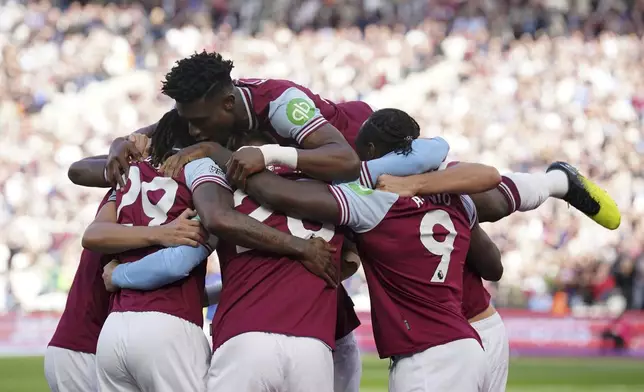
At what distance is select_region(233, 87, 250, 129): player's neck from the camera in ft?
16.0

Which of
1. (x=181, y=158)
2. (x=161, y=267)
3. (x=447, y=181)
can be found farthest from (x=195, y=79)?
(x=447, y=181)

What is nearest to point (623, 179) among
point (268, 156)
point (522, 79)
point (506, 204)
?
point (522, 79)

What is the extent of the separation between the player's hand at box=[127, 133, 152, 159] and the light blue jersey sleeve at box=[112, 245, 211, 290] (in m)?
0.64

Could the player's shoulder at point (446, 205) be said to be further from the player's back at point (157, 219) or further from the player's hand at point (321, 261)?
the player's back at point (157, 219)

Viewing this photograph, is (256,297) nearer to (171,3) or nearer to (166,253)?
(166,253)

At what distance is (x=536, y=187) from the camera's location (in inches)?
218

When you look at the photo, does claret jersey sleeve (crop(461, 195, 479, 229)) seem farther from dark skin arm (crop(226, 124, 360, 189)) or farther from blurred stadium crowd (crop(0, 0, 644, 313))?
blurred stadium crowd (crop(0, 0, 644, 313))

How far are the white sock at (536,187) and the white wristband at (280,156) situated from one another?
55.9 inches

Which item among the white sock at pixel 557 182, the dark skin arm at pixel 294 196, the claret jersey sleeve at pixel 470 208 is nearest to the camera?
the dark skin arm at pixel 294 196

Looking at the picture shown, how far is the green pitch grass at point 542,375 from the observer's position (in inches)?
443

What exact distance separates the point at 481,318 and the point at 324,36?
1664 cm

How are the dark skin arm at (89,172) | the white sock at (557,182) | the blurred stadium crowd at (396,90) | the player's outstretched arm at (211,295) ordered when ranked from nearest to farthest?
the dark skin arm at (89,172), the player's outstretched arm at (211,295), the white sock at (557,182), the blurred stadium crowd at (396,90)

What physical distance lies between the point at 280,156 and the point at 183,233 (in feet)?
1.82

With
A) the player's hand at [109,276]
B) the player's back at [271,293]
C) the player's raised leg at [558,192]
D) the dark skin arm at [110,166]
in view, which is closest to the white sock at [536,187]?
the player's raised leg at [558,192]
